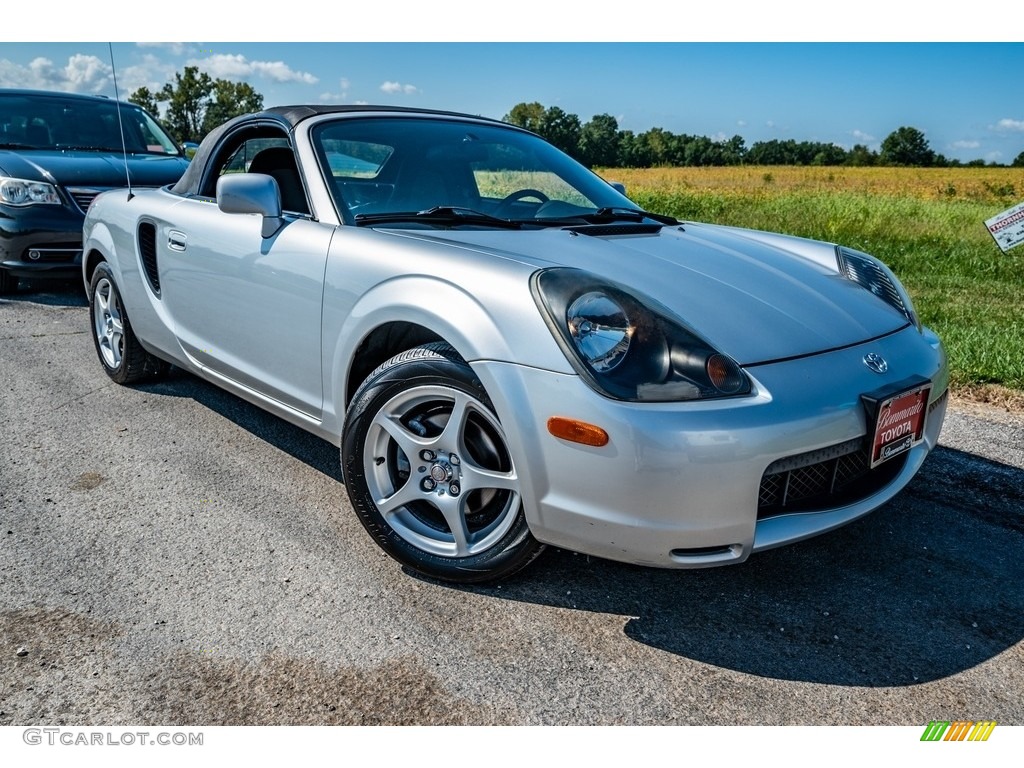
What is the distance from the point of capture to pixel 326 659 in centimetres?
222

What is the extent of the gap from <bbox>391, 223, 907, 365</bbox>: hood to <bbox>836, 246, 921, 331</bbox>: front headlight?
0.07 m

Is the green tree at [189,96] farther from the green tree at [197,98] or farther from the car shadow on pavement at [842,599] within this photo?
the car shadow on pavement at [842,599]

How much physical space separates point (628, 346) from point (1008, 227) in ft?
19.4

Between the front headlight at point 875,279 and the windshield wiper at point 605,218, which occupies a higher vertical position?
the windshield wiper at point 605,218

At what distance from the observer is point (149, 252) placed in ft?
13.1

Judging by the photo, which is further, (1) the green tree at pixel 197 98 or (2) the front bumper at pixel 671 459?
(1) the green tree at pixel 197 98

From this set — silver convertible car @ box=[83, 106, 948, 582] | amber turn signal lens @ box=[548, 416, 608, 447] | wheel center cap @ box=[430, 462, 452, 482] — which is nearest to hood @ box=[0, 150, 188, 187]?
silver convertible car @ box=[83, 106, 948, 582]

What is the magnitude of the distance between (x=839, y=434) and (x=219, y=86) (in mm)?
48939

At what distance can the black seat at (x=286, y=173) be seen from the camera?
350cm

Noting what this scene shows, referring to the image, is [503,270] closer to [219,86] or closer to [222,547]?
[222,547]

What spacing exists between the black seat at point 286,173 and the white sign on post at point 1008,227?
5.67 meters

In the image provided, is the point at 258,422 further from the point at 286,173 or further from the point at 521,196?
the point at 521,196

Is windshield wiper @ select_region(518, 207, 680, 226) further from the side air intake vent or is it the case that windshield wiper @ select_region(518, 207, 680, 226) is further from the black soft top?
the side air intake vent
